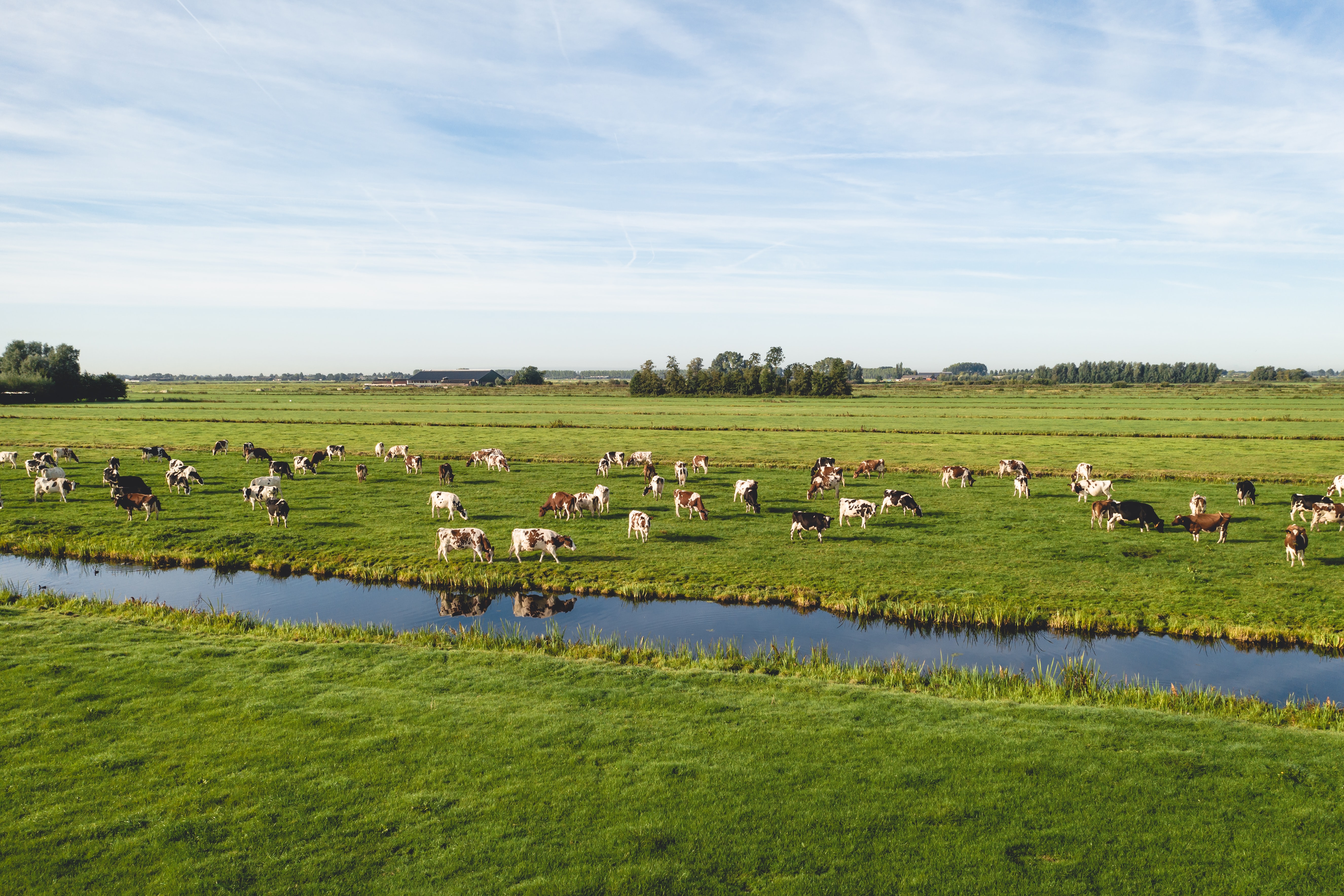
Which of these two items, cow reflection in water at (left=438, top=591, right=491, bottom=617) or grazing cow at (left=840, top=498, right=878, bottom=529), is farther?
grazing cow at (left=840, top=498, right=878, bottom=529)

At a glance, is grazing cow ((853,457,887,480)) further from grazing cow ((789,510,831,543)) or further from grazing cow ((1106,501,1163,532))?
grazing cow ((789,510,831,543))

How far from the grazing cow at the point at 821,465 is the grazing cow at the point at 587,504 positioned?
1325 centimetres

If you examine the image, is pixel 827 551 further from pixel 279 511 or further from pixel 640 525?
pixel 279 511

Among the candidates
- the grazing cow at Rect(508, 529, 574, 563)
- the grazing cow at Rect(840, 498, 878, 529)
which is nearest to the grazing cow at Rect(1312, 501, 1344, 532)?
the grazing cow at Rect(840, 498, 878, 529)

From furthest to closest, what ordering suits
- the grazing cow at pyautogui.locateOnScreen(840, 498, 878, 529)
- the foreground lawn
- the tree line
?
the tree line, the grazing cow at pyautogui.locateOnScreen(840, 498, 878, 529), the foreground lawn

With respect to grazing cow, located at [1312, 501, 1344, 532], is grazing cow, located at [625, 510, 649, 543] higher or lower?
lower

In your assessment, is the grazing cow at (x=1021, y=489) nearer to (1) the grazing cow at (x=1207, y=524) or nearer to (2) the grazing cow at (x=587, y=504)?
(1) the grazing cow at (x=1207, y=524)

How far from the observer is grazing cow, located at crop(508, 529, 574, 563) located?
87.0ft

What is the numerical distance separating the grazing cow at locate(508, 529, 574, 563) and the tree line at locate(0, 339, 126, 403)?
16337cm

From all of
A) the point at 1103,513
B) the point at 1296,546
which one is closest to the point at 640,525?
the point at 1103,513

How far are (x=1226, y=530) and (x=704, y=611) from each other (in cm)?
2359

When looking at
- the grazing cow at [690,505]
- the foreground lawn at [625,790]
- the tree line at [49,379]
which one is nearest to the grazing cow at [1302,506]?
the foreground lawn at [625,790]

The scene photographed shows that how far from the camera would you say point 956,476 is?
4347 centimetres

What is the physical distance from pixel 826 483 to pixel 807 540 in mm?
9857
